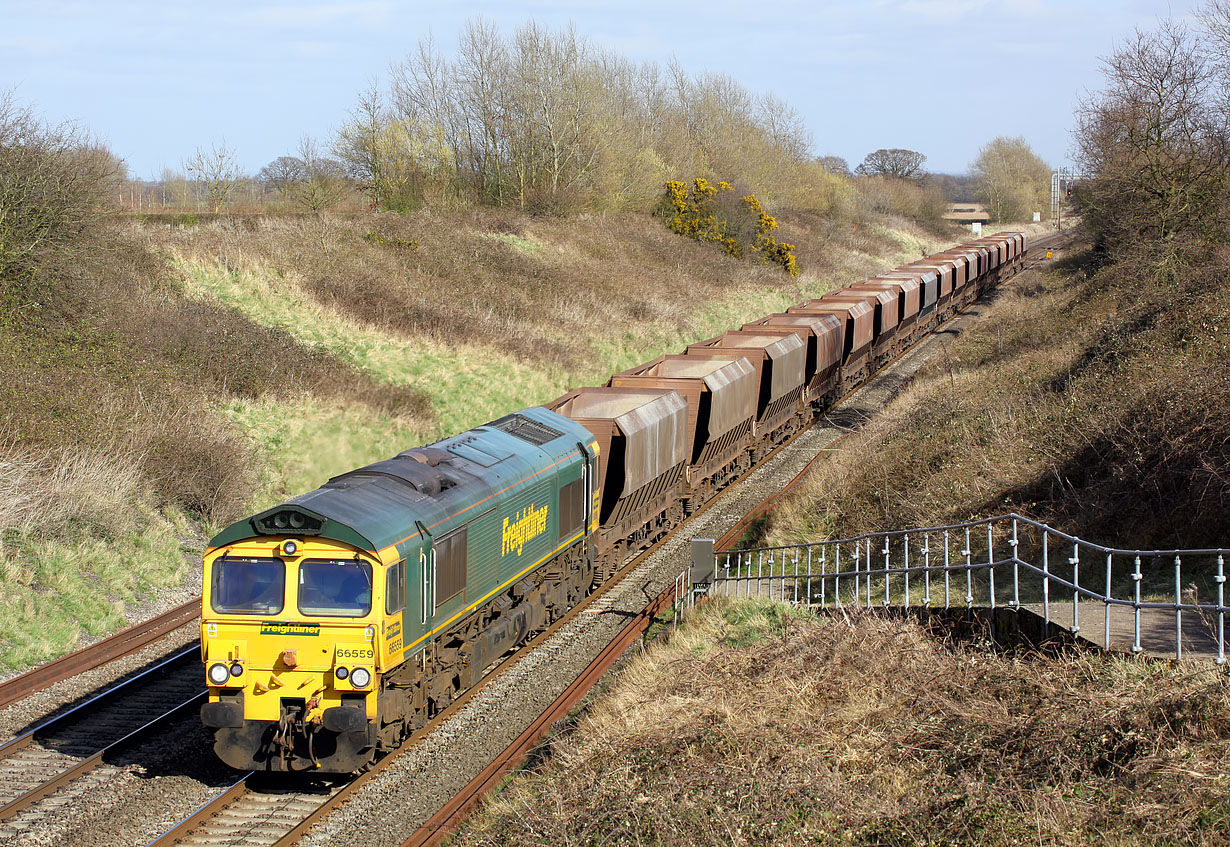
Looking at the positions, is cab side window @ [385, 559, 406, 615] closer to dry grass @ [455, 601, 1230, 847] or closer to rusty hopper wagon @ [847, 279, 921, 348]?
dry grass @ [455, 601, 1230, 847]

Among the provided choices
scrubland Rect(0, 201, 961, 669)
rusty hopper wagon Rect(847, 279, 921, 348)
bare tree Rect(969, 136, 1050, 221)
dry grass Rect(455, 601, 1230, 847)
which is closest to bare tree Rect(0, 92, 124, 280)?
scrubland Rect(0, 201, 961, 669)

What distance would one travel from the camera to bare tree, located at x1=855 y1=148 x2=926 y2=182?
13168 cm

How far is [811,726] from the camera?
9133mm

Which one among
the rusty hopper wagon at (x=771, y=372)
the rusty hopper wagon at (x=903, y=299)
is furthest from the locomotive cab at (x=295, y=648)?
the rusty hopper wagon at (x=903, y=299)

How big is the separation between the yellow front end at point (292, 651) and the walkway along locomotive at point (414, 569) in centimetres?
1

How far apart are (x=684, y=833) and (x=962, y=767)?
2.20m

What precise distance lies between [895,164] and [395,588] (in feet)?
443

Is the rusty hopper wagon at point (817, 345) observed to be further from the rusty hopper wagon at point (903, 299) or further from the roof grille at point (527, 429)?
the roof grille at point (527, 429)

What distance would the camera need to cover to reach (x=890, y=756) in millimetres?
8266

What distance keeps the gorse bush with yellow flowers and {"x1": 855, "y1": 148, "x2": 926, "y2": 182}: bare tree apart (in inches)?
3015

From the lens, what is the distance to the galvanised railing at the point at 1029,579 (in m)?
8.79

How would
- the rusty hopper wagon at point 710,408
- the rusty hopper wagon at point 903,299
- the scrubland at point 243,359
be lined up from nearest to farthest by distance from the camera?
1. the scrubland at point 243,359
2. the rusty hopper wagon at point 710,408
3. the rusty hopper wagon at point 903,299

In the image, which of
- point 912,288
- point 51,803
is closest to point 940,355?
point 912,288

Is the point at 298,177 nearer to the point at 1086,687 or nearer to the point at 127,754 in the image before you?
the point at 127,754
